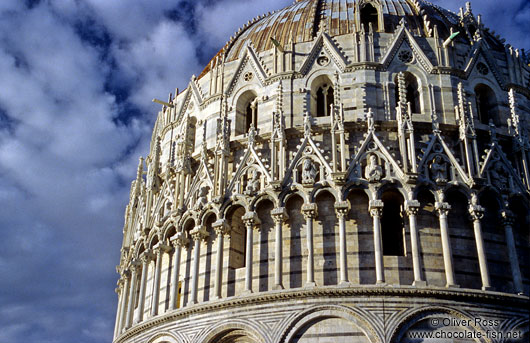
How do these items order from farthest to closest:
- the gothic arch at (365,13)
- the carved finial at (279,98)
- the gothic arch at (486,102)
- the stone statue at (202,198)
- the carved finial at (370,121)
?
the gothic arch at (365,13)
the gothic arch at (486,102)
the carved finial at (279,98)
the stone statue at (202,198)
the carved finial at (370,121)

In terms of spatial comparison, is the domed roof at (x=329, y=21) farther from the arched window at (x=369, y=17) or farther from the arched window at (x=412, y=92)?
the arched window at (x=412, y=92)

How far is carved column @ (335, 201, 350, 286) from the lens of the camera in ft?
64.7

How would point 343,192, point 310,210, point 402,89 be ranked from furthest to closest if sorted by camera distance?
point 402,89
point 343,192
point 310,210

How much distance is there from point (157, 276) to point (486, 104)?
13.2 m

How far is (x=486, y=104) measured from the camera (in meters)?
24.7

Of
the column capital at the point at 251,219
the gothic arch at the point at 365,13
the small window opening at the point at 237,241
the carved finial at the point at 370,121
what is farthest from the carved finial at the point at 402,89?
the small window opening at the point at 237,241

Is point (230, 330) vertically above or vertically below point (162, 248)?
below

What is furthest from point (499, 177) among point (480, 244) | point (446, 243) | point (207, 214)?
point (207, 214)

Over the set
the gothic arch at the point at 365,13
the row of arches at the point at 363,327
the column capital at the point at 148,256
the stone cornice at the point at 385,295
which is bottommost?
the row of arches at the point at 363,327

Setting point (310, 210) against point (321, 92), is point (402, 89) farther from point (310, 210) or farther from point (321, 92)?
point (310, 210)

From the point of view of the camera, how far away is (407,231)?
814 inches

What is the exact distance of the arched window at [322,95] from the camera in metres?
24.2

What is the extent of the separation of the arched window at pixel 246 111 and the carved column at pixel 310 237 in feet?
16.3

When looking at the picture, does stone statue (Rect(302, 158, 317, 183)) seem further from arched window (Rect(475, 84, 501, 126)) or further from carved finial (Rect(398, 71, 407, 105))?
arched window (Rect(475, 84, 501, 126))
